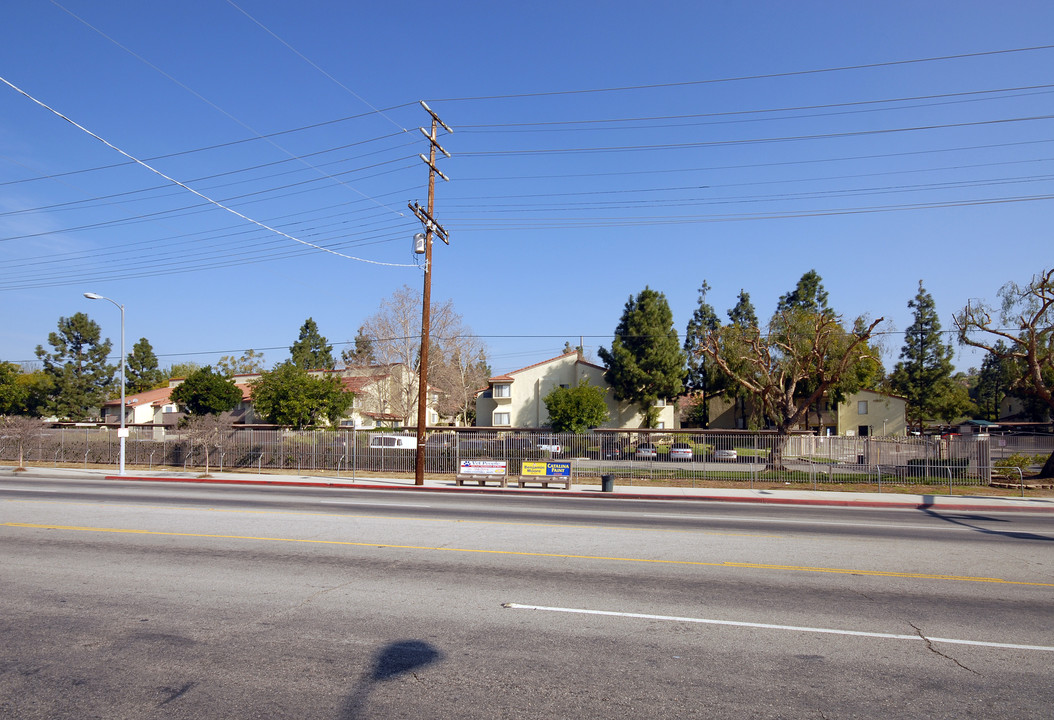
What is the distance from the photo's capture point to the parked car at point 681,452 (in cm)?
A: 3107

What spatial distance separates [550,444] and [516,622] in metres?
24.4

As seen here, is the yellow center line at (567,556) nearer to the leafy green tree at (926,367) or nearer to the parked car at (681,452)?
the parked car at (681,452)

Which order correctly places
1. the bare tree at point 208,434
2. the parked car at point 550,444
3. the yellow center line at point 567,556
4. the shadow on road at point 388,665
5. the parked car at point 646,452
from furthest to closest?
the bare tree at point 208,434 → the parked car at point 550,444 → the parked car at point 646,452 → the yellow center line at point 567,556 → the shadow on road at point 388,665

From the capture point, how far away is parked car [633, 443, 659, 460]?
31.2 metres

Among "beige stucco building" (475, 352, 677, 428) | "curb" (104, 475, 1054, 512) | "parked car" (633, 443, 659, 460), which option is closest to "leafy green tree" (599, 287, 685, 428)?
"beige stucco building" (475, 352, 677, 428)

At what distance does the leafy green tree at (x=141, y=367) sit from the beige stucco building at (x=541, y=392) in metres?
53.3

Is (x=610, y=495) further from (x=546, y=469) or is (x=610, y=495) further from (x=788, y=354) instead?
(x=788, y=354)

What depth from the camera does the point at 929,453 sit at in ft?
93.8

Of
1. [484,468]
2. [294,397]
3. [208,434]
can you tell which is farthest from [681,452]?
[294,397]

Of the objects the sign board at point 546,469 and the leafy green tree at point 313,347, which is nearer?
the sign board at point 546,469

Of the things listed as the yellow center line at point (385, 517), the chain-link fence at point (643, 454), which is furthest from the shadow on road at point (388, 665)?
the chain-link fence at point (643, 454)

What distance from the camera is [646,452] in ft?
104

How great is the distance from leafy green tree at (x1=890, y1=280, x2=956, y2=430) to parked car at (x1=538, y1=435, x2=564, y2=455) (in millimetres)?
51183

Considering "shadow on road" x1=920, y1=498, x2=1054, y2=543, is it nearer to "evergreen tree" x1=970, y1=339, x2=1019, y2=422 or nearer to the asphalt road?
the asphalt road
